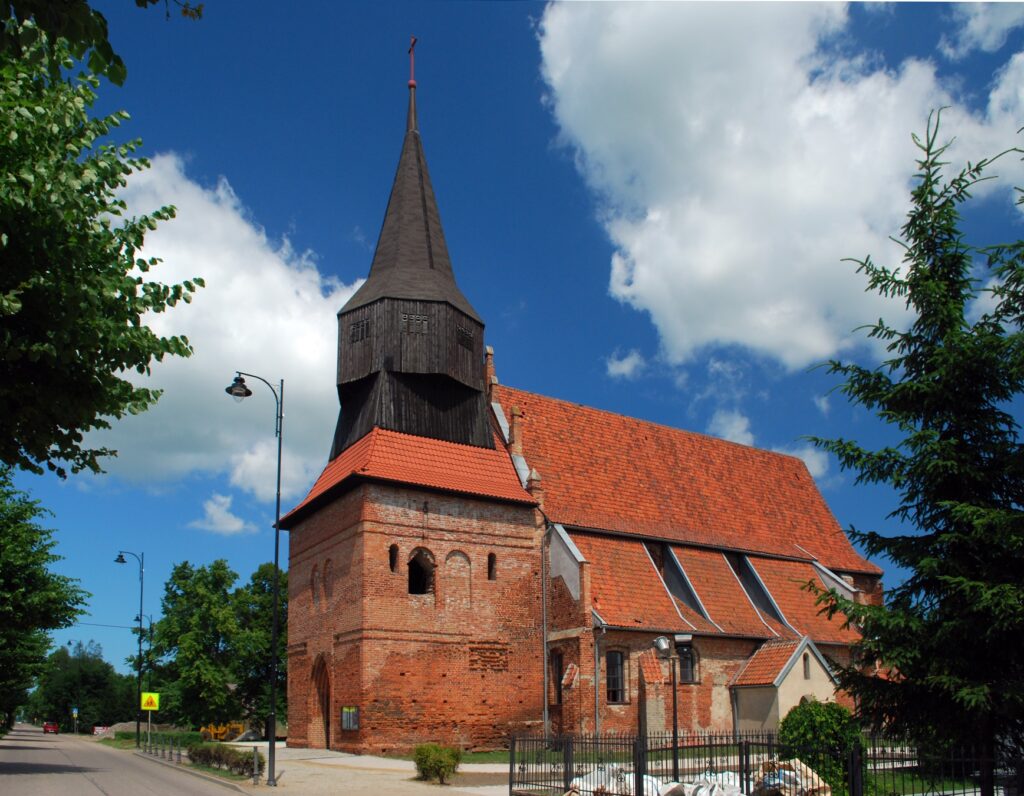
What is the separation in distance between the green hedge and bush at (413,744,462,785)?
12.7 feet

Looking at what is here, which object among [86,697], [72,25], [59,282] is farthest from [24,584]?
[86,697]

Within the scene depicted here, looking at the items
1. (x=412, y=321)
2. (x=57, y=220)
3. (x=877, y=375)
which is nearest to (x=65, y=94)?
(x=57, y=220)

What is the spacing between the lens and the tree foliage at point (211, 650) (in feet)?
157

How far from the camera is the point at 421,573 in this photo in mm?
31531

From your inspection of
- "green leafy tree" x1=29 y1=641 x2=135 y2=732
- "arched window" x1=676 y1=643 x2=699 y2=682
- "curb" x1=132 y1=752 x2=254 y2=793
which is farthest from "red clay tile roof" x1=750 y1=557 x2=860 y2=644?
"green leafy tree" x1=29 y1=641 x2=135 y2=732

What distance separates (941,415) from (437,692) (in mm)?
19132

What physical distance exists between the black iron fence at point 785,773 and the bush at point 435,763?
1.90 meters

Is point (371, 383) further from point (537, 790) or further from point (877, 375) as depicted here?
point (877, 375)

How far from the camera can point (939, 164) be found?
593 inches

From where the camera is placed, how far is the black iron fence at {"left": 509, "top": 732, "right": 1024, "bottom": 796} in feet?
43.6

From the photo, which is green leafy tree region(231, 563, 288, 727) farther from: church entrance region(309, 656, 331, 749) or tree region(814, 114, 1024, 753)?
tree region(814, 114, 1024, 753)

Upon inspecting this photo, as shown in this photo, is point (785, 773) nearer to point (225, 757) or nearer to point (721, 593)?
point (225, 757)

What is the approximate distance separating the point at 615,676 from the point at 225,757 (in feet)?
40.1

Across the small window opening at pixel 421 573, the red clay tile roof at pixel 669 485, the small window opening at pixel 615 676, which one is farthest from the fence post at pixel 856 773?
the red clay tile roof at pixel 669 485
